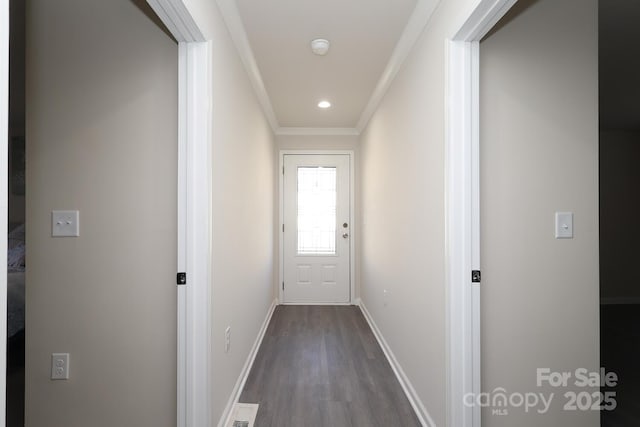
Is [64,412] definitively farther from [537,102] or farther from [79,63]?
[537,102]

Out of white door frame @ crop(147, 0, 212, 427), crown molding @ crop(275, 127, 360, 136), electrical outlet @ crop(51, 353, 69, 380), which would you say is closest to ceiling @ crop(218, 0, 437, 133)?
white door frame @ crop(147, 0, 212, 427)

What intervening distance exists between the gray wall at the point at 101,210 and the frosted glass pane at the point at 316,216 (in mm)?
2976

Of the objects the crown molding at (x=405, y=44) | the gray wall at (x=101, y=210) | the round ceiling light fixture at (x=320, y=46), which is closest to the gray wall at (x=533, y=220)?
the crown molding at (x=405, y=44)

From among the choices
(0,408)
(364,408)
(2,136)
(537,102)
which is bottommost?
(364,408)

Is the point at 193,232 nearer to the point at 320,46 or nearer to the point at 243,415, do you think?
the point at 243,415

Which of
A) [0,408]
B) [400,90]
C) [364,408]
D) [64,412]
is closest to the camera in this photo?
[0,408]

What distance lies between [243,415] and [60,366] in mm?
1016

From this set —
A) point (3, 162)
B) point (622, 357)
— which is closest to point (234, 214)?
point (3, 162)

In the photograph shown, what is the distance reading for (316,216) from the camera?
4.52 m

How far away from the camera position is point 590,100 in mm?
1628

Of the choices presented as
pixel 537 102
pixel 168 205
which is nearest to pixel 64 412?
pixel 168 205

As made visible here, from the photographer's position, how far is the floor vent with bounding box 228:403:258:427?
1908 mm

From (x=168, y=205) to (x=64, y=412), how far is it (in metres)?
1.12

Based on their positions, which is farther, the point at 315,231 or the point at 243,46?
the point at 315,231
